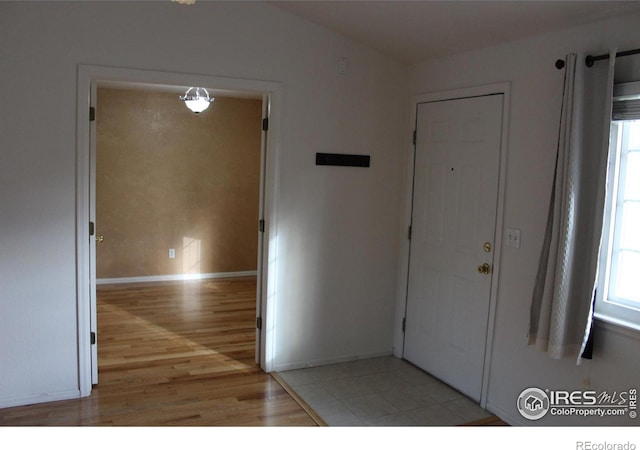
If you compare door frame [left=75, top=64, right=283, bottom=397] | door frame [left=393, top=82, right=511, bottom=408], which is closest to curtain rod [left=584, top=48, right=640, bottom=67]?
door frame [left=393, top=82, right=511, bottom=408]

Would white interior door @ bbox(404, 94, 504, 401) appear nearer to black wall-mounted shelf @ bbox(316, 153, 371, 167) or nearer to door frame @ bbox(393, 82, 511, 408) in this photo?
door frame @ bbox(393, 82, 511, 408)

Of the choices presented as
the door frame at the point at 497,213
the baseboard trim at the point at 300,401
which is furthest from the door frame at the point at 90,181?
the door frame at the point at 497,213

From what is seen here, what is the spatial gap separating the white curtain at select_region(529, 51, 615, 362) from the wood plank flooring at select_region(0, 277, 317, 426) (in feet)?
5.13

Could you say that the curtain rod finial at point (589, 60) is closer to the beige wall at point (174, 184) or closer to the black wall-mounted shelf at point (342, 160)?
the black wall-mounted shelf at point (342, 160)

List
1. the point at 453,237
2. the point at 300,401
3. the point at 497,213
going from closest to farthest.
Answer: the point at 497,213 < the point at 300,401 < the point at 453,237

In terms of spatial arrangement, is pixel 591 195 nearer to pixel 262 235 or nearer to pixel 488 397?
pixel 488 397

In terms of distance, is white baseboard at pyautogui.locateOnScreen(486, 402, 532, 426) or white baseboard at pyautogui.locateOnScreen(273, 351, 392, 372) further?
white baseboard at pyautogui.locateOnScreen(273, 351, 392, 372)

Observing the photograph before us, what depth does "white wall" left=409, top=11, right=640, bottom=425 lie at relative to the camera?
2828mm

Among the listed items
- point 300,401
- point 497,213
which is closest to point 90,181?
point 300,401

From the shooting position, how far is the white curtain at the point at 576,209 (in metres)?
2.76

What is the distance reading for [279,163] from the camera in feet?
13.0

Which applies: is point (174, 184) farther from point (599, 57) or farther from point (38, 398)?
point (599, 57)

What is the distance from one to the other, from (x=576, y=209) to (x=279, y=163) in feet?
6.53

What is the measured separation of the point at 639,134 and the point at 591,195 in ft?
1.20
